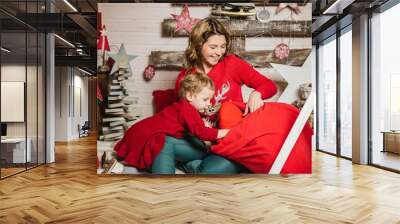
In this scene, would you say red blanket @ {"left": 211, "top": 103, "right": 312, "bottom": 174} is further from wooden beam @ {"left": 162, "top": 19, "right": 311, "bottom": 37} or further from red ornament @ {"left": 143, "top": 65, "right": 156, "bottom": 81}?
red ornament @ {"left": 143, "top": 65, "right": 156, "bottom": 81}

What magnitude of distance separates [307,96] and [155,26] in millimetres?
2877

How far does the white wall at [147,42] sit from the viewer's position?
6766 millimetres

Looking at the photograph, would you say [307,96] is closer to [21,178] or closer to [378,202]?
[378,202]

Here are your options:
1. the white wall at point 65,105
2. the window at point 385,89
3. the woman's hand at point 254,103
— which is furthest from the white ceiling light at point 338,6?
the white wall at point 65,105

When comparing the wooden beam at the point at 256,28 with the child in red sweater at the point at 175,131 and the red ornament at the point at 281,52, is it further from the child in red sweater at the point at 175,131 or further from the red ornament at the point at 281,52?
the child in red sweater at the point at 175,131

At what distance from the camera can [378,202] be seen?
489cm

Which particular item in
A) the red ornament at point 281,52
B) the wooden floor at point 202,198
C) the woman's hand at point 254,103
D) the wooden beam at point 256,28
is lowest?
the wooden floor at point 202,198

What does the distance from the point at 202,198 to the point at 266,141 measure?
1.93 meters

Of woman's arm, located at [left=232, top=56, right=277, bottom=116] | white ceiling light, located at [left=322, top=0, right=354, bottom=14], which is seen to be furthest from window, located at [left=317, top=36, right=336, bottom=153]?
woman's arm, located at [left=232, top=56, right=277, bottom=116]

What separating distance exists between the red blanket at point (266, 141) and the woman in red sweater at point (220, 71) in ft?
0.53

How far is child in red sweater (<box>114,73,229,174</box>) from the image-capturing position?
659 centimetres

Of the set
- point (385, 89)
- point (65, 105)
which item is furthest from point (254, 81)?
point (65, 105)

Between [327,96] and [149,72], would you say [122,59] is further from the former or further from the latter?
[327,96]

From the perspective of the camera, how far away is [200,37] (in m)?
6.80
